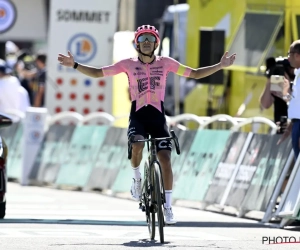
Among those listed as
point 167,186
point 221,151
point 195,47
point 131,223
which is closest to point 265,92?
point 221,151

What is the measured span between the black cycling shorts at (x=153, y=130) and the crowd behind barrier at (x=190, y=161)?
2265 millimetres

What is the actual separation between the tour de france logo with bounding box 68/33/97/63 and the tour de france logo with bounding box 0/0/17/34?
7.34ft

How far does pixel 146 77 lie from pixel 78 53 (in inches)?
492

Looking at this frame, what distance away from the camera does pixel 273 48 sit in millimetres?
19719

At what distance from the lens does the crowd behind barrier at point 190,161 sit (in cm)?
1487

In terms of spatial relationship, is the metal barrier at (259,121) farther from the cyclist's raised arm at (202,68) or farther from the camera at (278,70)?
the cyclist's raised arm at (202,68)

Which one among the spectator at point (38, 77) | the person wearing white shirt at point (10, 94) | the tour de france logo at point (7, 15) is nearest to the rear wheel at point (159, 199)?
the person wearing white shirt at point (10, 94)

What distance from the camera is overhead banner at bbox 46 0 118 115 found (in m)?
24.6

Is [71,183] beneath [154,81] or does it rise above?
beneath

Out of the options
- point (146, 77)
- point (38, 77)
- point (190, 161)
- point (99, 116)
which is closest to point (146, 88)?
point (146, 77)

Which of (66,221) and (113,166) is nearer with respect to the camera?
(66,221)

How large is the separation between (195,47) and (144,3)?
7464 millimetres

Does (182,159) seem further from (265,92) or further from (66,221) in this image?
(66,221)

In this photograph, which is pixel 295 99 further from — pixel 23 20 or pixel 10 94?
pixel 23 20
